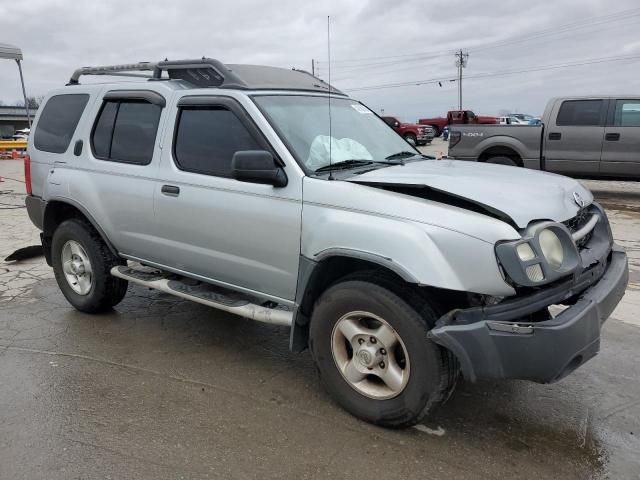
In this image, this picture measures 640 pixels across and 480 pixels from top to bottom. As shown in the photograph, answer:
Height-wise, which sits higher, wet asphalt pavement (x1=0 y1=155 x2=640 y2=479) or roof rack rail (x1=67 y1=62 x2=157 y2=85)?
roof rack rail (x1=67 y1=62 x2=157 y2=85)

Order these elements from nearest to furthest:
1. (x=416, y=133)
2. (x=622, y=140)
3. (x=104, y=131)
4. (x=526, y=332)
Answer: (x=526, y=332), (x=104, y=131), (x=622, y=140), (x=416, y=133)

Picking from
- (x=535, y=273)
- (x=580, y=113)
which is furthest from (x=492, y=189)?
(x=580, y=113)

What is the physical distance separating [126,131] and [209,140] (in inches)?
38.4

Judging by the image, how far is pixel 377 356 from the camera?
2994mm

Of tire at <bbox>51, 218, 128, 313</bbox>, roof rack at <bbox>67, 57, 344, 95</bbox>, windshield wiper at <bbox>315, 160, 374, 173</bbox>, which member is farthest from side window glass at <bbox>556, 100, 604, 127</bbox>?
tire at <bbox>51, 218, 128, 313</bbox>

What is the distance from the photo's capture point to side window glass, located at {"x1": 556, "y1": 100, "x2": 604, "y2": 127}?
34.4 ft

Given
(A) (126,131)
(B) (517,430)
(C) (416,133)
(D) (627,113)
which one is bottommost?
(B) (517,430)

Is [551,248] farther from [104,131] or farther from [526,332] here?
[104,131]

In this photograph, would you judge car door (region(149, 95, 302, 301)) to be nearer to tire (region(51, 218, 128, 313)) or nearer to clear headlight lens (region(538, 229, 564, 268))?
tire (region(51, 218, 128, 313))

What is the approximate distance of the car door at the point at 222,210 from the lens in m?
3.34

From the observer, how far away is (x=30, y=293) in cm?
565

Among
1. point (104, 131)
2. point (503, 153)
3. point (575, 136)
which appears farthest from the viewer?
point (503, 153)

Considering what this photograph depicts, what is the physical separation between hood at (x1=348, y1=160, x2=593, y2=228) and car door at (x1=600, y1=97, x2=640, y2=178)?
766cm

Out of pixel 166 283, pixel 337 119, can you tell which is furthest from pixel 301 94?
pixel 166 283
